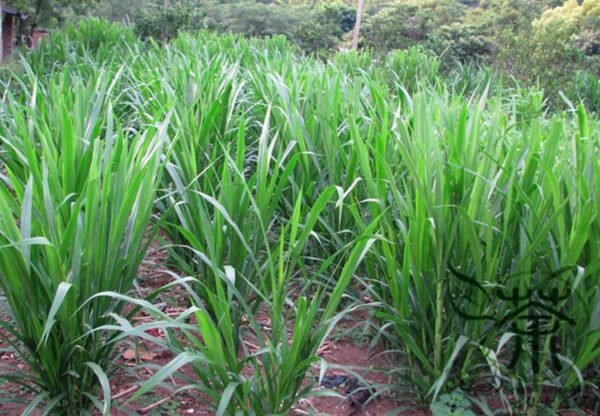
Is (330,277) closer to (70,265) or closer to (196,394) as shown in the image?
(196,394)

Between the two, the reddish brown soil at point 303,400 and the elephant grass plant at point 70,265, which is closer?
the elephant grass plant at point 70,265

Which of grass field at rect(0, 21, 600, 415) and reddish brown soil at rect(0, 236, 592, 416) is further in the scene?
reddish brown soil at rect(0, 236, 592, 416)

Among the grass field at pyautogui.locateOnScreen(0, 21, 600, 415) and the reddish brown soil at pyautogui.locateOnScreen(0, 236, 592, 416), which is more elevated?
the grass field at pyautogui.locateOnScreen(0, 21, 600, 415)

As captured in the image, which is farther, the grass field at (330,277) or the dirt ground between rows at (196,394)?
the dirt ground between rows at (196,394)

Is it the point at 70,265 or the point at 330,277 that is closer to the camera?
the point at 70,265

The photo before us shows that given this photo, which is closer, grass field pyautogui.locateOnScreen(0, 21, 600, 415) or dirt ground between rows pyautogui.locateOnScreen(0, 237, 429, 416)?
grass field pyautogui.locateOnScreen(0, 21, 600, 415)

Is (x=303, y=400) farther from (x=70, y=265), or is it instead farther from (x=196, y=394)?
(x=70, y=265)

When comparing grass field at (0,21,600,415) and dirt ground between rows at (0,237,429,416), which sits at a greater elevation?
grass field at (0,21,600,415)

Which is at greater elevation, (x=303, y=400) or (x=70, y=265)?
(x=70, y=265)

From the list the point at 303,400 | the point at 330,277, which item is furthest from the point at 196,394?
the point at 330,277

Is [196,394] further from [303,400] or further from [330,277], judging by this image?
[330,277]

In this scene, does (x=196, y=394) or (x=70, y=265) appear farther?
(x=196, y=394)

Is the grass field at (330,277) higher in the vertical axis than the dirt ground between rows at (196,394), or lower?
higher

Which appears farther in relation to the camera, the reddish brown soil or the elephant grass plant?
the reddish brown soil
